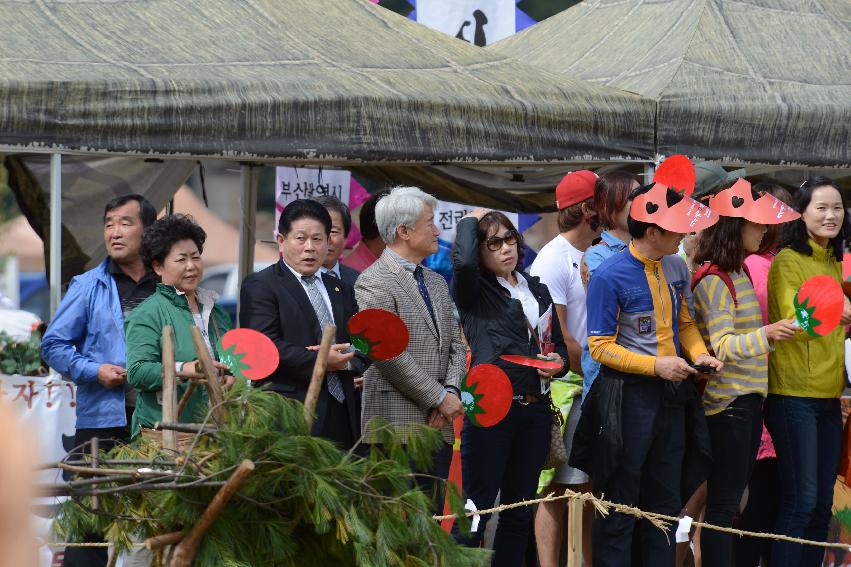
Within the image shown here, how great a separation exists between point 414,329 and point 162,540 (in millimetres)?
1809

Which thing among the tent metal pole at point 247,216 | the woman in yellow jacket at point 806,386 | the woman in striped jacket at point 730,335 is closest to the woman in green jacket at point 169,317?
the woman in striped jacket at point 730,335

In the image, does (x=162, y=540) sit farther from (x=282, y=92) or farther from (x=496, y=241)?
(x=282, y=92)

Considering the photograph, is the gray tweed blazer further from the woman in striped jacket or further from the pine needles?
the pine needles

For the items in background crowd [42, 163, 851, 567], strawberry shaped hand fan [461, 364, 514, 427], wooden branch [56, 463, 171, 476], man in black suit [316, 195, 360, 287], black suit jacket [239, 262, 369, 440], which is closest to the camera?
wooden branch [56, 463, 171, 476]

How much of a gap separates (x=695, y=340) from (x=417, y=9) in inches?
210

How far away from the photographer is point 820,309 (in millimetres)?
4703

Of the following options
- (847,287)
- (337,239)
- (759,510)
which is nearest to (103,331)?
(337,239)

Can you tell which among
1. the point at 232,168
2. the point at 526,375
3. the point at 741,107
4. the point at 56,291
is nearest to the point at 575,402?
the point at 526,375

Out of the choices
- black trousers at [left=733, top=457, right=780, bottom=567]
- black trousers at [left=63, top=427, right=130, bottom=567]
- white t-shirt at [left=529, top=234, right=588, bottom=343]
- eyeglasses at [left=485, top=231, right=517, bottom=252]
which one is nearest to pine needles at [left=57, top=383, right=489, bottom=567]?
black trousers at [left=63, top=427, right=130, bottom=567]

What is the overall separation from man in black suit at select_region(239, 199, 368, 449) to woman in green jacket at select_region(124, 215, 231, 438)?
0.15m

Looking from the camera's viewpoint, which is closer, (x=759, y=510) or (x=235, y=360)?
(x=235, y=360)

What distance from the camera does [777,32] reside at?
21.5 feet

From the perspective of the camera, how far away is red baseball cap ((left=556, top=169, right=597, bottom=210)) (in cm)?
541

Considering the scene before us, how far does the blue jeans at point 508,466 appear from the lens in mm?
4949
